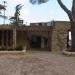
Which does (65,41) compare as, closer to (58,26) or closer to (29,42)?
(58,26)

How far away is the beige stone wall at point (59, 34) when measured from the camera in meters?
29.7

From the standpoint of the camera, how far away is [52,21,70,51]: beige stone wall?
97.6 feet

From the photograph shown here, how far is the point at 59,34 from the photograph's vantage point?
29.9 m

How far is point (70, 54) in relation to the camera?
2122 cm

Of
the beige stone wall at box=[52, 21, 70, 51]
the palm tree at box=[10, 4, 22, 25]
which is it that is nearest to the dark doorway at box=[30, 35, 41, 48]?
the palm tree at box=[10, 4, 22, 25]

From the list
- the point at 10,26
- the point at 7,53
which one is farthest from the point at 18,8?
the point at 7,53

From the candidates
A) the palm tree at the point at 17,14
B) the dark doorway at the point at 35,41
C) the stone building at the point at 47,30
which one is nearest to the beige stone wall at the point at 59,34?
the stone building at the point at 47,30

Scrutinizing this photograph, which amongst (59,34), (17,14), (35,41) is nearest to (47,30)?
(59,34)

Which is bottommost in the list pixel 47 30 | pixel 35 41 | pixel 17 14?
pixel 35 41

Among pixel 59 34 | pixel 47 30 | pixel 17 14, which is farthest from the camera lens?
pixel 17 14

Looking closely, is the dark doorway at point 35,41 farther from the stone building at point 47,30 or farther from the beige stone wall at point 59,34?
the beige stone wall at point 59,34

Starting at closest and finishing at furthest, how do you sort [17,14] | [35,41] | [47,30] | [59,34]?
[59,34]
[47,30]
[35,41]
[17,14]

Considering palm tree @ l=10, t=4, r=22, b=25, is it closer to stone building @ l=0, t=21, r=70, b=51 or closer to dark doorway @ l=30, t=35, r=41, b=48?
dark doorway @ l=30, t=35, r=41, b=48

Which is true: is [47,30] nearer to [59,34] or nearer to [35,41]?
[59,34]
